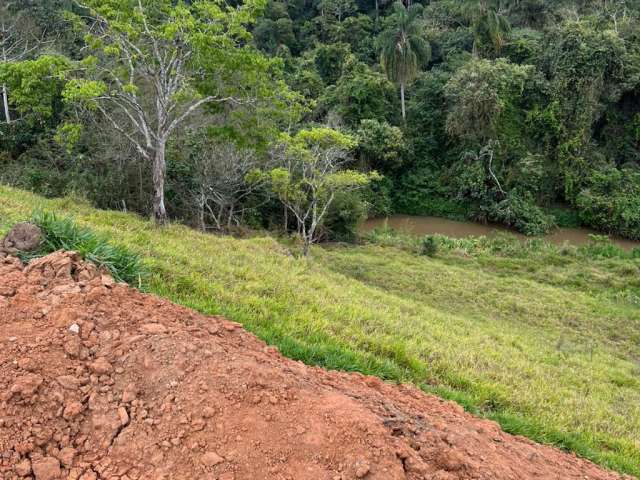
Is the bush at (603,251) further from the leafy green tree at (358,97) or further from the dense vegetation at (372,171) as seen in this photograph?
the leafy green tree at (358,97)

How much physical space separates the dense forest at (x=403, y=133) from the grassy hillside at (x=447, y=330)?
463 cm

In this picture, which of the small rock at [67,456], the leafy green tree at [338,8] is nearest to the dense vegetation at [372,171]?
the leafy green tree at [338,8]

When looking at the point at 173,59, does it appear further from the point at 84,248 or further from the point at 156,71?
the point at 84,248

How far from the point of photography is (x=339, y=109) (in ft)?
98.6

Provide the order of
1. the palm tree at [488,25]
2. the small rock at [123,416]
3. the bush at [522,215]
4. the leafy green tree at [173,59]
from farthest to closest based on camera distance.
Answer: the palm tree at [488,25] → the bush at [522,215] → the leafy green tree at [173,59] → the small rock at [123,416]

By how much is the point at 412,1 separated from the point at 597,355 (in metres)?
40.8

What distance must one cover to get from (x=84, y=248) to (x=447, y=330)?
6.60 metres

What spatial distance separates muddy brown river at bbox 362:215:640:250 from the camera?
26.2 metres

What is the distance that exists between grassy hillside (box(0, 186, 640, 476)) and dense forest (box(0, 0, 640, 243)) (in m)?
4.63

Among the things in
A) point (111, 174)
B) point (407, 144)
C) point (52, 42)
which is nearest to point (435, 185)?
point (407, 144)

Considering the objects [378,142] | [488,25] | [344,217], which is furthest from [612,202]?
[344,217]

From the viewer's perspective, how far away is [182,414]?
9.77ft

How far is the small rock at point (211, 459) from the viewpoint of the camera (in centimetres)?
272

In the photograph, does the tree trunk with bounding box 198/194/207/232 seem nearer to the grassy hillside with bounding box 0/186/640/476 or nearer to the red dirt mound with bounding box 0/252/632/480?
the grassy hillside with bounding box 0/186/640/476
